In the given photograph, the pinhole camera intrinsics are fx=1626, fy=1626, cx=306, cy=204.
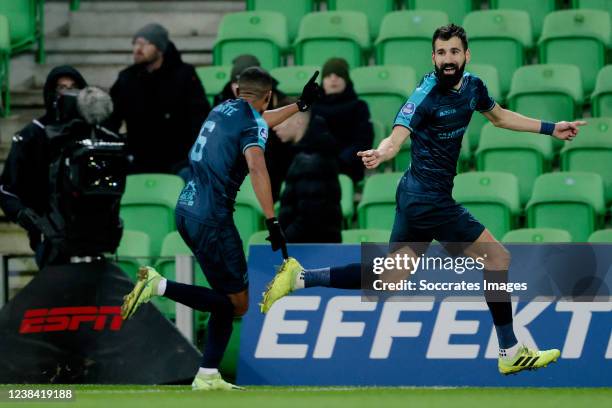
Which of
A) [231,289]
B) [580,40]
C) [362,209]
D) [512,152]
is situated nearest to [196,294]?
[231,289]

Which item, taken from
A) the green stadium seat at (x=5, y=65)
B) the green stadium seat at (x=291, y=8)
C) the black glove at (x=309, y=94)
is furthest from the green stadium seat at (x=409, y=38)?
the black glove at (x=309, y=94)

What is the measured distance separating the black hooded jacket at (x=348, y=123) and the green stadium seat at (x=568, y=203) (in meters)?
1.34

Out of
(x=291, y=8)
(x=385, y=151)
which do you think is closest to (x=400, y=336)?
(x=385, y=151)

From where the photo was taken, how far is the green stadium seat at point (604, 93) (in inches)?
504

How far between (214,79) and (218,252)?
423 cm

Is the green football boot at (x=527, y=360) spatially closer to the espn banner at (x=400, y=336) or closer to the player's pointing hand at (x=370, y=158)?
the espn banner at (x=400, y=336)

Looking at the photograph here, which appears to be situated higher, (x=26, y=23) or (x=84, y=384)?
(x=26, y=23)

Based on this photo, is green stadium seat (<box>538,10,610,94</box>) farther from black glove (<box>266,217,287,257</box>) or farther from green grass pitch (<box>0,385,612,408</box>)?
black glove (<box>266,217,287,257</box>)

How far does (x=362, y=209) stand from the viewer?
11.9m

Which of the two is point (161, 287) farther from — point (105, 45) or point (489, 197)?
point (105, 45)

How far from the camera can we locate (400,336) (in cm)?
1020

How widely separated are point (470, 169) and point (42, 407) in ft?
18.2

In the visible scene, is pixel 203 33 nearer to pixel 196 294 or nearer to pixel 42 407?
pixel 196 294

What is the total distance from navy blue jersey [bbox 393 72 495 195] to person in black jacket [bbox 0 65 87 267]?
2478 millimetres
